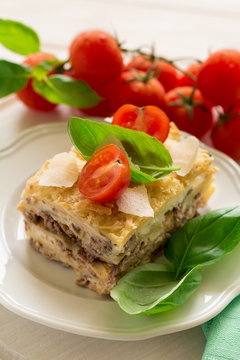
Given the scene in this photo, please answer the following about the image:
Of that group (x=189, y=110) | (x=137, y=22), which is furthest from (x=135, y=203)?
(x=137, y=22)

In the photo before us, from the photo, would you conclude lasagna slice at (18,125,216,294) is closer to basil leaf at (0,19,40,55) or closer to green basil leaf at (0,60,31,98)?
green basil leaf at (0,60,31,98)

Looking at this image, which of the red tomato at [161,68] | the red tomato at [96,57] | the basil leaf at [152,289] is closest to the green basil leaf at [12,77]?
the red tomato at [96,57]

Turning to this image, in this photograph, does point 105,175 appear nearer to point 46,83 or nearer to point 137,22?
point 46,83

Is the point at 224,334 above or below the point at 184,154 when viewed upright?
below

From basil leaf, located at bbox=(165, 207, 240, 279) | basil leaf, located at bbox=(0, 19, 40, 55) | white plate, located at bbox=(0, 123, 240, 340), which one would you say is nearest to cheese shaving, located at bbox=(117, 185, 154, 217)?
basil leaf, located at bbox=(165, 207, 240, 279)

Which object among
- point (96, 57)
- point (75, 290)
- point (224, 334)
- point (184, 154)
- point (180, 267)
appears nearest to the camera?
point (224, 334)

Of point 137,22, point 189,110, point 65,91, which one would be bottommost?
point 137,22
